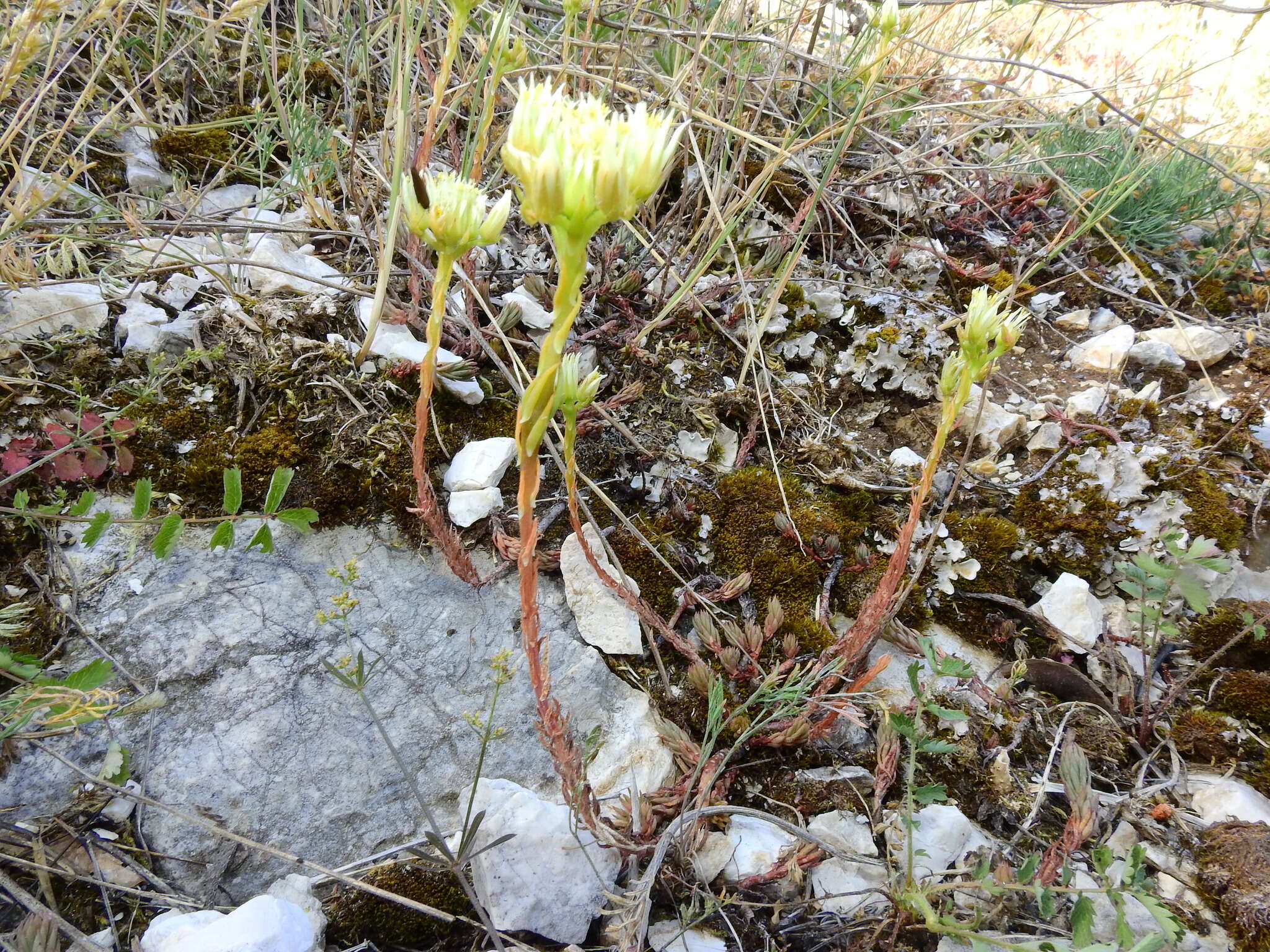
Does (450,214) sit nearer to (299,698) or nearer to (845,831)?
(299,698)

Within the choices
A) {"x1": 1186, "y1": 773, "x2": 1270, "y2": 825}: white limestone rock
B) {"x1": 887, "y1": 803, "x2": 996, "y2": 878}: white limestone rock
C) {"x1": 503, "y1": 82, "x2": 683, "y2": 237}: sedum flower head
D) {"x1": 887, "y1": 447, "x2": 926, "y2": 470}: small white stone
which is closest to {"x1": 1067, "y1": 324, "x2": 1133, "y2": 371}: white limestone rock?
{"x1": 887, "y1": 447, "x2": 926, "y2": 470}: small white stone

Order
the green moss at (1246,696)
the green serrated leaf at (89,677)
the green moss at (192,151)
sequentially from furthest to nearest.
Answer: the green moss at (192,151), the green moss at (1246,696), the green serrated leaf at (89,677)

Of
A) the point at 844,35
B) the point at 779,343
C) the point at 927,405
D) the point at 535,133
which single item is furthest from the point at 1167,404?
the point at 535,133

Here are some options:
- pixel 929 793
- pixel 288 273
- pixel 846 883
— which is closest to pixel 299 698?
pixel 288 273

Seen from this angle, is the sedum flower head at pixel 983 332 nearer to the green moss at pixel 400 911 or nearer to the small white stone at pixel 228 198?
the green moss at pixel 400 911

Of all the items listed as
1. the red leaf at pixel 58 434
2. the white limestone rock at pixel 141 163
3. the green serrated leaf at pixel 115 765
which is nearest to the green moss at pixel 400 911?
the green serrated leaf at pixel 115 765

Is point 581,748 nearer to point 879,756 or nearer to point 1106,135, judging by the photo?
point 879,756
